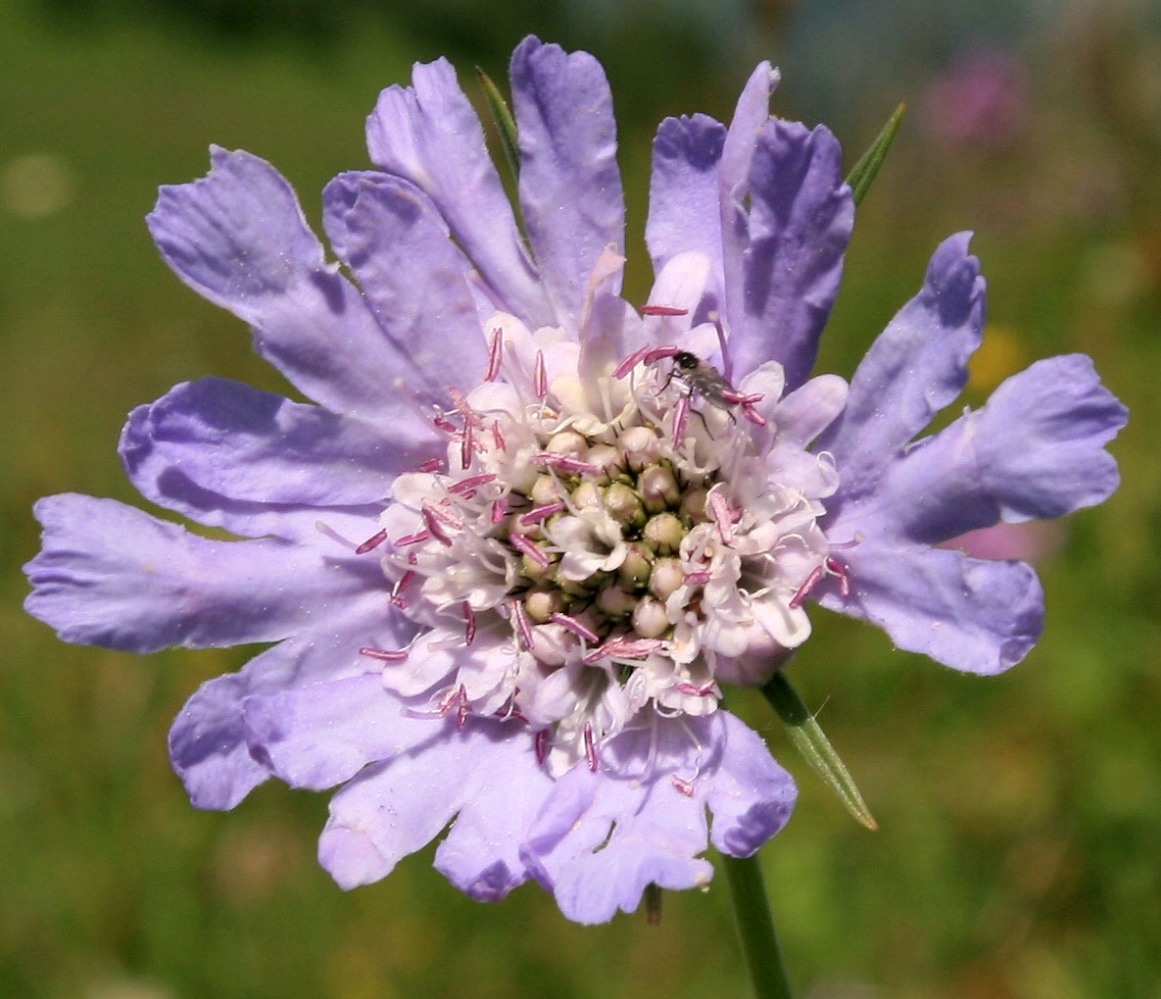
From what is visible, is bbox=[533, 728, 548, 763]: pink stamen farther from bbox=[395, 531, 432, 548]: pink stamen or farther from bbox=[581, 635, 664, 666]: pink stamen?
bbox=[395, 531, 432, 548]: pink stamen

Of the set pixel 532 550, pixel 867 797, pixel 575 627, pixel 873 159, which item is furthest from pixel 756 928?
pixel 867 797

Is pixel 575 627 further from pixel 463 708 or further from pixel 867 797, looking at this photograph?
pixel 867 797

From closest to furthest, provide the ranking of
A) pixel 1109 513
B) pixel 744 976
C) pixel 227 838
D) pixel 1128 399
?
pixel 744 976
pixel 227 838
pixel 1109 513
pixel 1128 399

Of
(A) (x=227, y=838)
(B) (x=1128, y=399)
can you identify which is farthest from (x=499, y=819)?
(B) (x=1128, y=399)

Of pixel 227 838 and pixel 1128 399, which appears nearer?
pixel 227 838

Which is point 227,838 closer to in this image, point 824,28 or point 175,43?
point 824,28

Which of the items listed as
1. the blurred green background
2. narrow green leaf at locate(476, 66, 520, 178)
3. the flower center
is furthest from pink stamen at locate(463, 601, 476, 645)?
the blurred green background
